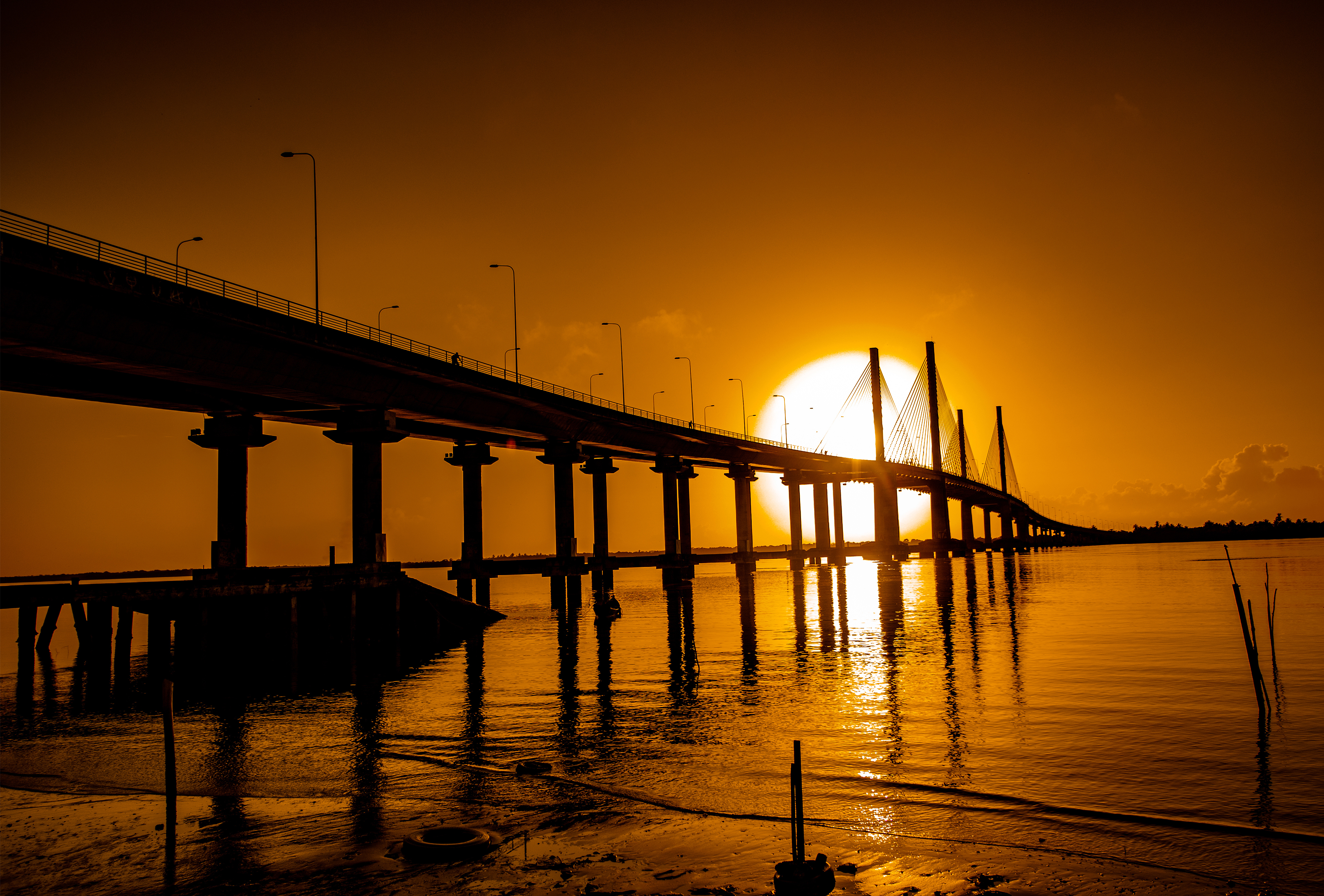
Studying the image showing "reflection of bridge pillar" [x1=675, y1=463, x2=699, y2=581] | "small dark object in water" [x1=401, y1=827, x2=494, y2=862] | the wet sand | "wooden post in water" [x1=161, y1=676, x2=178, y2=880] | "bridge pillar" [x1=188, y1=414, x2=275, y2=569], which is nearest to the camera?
the wet sand

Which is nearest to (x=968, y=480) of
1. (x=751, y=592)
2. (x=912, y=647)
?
(x=751, y=592)

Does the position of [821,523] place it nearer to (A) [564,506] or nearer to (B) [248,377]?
(A) [564,506]

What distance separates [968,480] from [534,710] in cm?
14932

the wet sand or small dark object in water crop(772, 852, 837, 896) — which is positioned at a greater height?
small dark object in water crop(772, 852, 837, 896)

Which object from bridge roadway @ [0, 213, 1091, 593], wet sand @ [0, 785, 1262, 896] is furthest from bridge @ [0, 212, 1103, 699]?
wet sand @ [0, 785, 1262, 896]

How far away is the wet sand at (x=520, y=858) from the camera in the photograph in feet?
37.6

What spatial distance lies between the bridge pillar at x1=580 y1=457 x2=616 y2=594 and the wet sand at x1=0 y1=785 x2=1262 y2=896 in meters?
62.1

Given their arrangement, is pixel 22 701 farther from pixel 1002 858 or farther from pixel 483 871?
pixel 1002 858

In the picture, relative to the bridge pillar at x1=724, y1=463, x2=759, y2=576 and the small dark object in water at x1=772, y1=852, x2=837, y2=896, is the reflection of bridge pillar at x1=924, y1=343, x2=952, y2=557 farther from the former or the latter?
the small dark object in water at x1=772, y1=852, x2=837, y2=896

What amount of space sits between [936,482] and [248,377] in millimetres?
125958

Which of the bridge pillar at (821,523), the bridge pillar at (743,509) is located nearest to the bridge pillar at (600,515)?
the bridge pillar at (743,509)

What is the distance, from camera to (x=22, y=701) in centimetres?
3127

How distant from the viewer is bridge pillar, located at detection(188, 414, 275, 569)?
4625 cm

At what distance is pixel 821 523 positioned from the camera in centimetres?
13625
